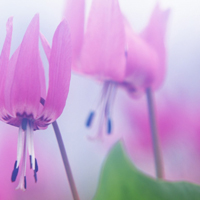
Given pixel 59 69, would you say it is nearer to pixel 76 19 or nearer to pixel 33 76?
pixel 33 76

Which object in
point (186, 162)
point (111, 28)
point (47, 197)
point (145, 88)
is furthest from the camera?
point (186, 162)

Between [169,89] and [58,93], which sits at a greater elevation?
[169,89]

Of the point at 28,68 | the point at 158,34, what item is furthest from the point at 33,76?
the point at 158,34

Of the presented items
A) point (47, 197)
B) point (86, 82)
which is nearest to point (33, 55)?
point (47, 197)

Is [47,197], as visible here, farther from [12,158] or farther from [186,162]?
[186,162]

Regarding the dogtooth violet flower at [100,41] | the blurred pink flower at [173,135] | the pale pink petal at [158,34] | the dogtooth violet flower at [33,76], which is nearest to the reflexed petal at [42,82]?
the dogtooth violet flower at [33,76]

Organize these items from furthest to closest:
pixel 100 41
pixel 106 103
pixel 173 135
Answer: pixel 173 135 < pixel 106 103 < pixel 100 41

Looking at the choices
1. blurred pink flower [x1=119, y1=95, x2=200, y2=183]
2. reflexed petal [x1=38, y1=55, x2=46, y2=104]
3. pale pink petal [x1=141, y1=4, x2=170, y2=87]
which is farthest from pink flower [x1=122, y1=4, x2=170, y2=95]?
blurred pink flower [x1=119, y1=95, x2=200, y2=183]
